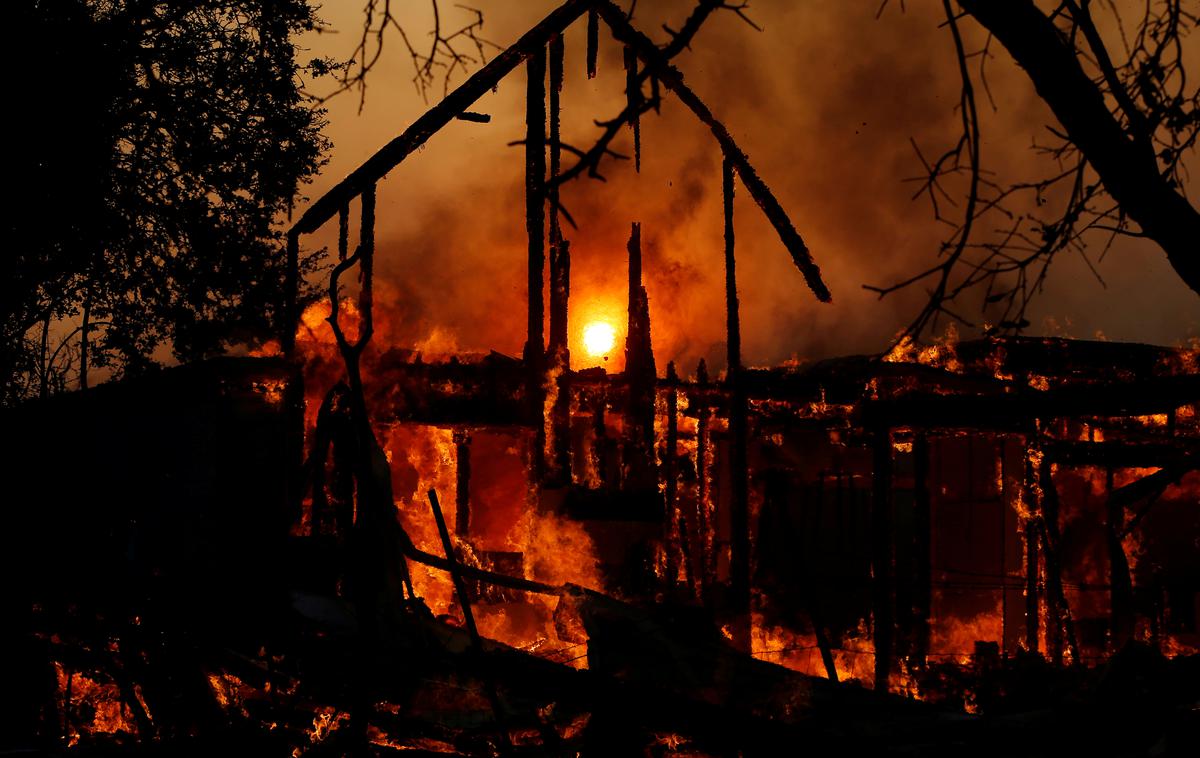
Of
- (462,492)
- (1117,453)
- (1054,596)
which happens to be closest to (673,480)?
(462,492)

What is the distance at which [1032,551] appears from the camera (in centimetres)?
1323

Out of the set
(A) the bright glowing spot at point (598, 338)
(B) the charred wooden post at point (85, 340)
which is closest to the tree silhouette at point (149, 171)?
(B) the charred wooden post at point (85, 340)

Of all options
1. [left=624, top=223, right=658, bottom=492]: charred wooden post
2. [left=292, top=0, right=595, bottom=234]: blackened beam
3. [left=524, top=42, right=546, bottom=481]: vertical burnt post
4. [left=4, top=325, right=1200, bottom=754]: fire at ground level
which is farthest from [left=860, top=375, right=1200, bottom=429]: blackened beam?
[left=292, top=0, right=595, bottom=234]: blackened beam

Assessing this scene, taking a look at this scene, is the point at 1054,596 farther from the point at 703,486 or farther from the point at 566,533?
the point at 566,533

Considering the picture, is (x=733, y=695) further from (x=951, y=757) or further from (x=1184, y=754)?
(x=1184, y=754)

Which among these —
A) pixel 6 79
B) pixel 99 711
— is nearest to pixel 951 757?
pixel 99 711

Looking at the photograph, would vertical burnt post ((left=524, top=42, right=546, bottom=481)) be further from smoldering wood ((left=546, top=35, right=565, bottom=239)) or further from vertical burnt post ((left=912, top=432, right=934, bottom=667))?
vertical burnt post ((left=912, top=432, right=934, bottom=667))

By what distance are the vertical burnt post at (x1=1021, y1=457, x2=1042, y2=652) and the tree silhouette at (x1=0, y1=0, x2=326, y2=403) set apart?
43.8ft

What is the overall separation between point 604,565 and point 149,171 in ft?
33.0

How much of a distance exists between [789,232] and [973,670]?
20.6ft

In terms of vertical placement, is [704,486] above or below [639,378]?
below

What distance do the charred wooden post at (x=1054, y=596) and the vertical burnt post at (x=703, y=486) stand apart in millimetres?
4470

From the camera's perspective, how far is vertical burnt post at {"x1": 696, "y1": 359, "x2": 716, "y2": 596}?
12857 millimetres

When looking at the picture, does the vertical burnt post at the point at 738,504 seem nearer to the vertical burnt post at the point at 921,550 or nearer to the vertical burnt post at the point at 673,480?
the vertical burnt post at the point at 673,480
